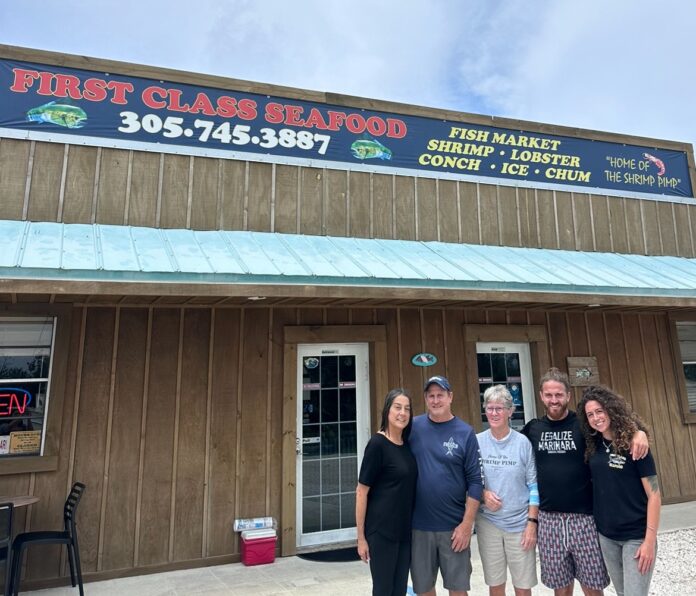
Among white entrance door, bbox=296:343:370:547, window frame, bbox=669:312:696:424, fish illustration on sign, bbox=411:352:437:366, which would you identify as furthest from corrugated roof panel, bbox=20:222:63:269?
window frame, bbox=669:312:696:424

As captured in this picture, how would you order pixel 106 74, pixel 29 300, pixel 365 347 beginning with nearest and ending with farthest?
pixel 29 300, pixel 106 74, pixel 365 347

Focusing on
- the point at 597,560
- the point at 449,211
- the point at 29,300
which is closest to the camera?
the point at 597,560

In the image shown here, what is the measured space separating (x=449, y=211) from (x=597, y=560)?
14.2ft

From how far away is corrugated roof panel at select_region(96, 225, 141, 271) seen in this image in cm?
380

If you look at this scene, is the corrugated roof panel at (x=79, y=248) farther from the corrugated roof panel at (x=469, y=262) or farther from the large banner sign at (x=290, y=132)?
the corrugated roof panel at (x=469, y=262)

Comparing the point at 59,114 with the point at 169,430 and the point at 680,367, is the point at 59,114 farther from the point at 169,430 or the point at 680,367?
the point at 680,367

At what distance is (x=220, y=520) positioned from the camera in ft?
15.4

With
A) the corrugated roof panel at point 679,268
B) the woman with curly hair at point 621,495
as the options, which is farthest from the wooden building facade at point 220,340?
the woman with curly hair at point 621,495

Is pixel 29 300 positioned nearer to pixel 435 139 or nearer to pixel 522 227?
pixel 435 139

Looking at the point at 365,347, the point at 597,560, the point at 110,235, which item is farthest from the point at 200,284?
the point at 597,560

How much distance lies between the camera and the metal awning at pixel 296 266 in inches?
147

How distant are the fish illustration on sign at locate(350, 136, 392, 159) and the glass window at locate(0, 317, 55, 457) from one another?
3713mm

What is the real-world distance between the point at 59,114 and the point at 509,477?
16.9 feet

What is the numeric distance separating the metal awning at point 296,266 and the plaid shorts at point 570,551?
222 centimetres
